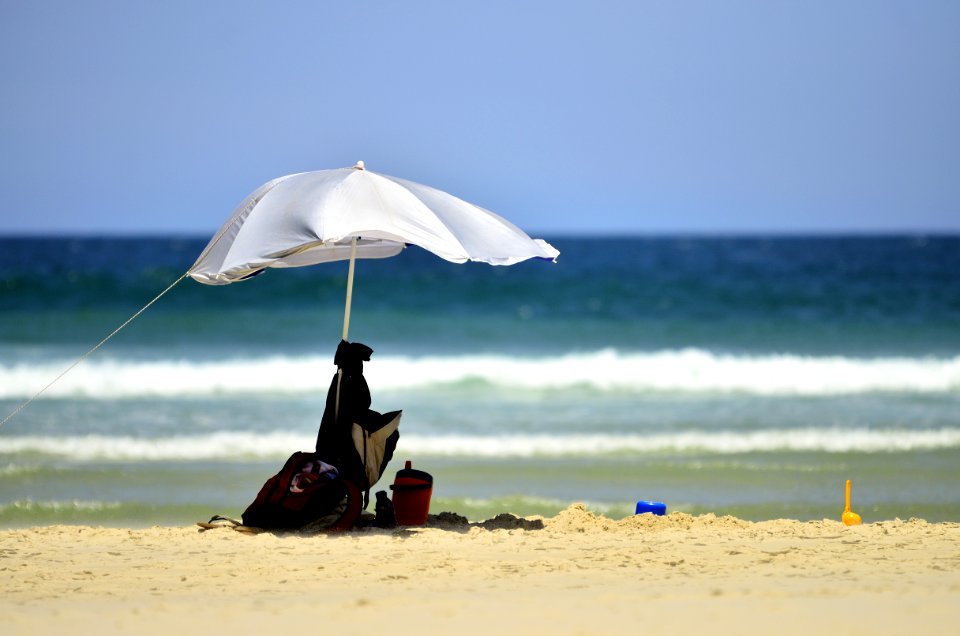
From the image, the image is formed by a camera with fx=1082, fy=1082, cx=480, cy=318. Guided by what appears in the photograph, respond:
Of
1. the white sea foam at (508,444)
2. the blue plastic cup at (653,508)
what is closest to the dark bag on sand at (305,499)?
the blue plastic cup at (653,508)

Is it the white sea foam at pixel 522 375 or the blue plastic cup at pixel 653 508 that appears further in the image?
the white sea foam at pixel 522 375

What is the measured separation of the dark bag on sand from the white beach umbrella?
806mm

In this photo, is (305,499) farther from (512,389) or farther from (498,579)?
(512,389)

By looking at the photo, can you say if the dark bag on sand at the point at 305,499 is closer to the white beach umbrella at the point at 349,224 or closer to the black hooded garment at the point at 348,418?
the black hooded garment at the point at 348,418

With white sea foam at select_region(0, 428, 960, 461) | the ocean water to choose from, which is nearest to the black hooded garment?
the ocean water

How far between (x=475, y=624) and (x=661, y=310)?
64.3 ft

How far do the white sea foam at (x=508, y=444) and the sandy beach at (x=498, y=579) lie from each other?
3143mm

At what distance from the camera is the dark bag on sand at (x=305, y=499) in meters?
6.20

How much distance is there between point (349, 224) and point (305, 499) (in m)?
1.64

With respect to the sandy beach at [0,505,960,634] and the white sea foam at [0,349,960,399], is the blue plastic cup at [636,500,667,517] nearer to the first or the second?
the sandy beach at [0,505,960,634]

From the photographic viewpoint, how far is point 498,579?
5.29m

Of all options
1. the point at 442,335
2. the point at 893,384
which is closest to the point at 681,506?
the point at 893,384

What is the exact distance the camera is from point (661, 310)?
23.6 meters

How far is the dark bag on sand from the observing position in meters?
6.20
